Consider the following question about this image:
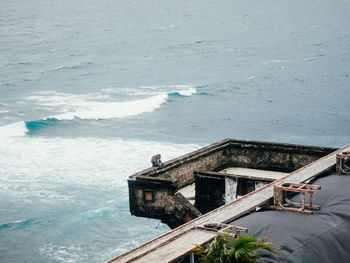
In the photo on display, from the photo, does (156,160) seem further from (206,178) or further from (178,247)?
(178,247)

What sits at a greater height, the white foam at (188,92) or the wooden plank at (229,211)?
the wooden plank at (229,211)

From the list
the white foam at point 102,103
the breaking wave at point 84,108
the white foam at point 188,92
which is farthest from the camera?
the white foam at point 188,92

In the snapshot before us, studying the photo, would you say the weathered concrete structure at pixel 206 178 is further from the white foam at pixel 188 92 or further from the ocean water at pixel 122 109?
the white foam at pixel 188 92

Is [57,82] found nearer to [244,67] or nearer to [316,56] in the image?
[244,67]

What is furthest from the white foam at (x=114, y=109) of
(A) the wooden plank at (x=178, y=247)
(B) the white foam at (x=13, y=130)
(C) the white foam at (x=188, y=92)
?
(A) the wooden plank at (x=178, y=247)

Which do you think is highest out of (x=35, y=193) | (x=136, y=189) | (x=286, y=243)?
→ (x=286, y=243)

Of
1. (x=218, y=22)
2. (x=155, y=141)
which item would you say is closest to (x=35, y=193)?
(x=155, y=141)
